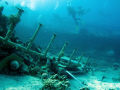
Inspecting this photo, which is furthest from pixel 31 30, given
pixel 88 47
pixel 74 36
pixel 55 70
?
pixel 55 70

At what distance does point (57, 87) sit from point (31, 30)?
96.1 ft

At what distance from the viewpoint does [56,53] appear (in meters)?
20.5

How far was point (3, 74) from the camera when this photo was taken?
591 centimetres

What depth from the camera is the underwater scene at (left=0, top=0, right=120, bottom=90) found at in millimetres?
5910

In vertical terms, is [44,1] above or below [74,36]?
above

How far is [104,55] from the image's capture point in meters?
25.0

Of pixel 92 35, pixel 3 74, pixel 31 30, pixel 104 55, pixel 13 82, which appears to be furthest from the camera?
pixel 31 30

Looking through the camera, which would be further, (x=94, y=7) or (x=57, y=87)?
(x=94, y=7)

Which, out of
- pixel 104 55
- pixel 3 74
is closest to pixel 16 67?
pixel 3 74

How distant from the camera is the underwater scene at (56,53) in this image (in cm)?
591

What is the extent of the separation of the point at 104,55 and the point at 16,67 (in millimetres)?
22442

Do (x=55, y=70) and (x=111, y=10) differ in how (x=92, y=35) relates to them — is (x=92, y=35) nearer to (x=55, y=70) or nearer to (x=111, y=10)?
(x=55, y=70)

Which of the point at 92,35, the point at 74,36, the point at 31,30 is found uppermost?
the point at 92,35

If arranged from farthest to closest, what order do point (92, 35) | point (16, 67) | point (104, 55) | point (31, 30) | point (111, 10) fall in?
point (111, 10), point (31, 30), point (92, 35), point (104, 55), point (16, 67)
